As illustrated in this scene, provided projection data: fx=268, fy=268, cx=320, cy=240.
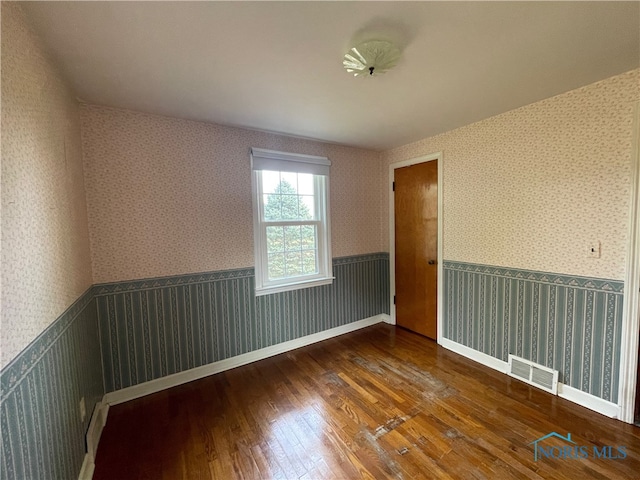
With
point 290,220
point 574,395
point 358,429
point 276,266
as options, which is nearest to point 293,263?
point 276,266

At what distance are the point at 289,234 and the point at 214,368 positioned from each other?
147cm

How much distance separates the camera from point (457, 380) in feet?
7.52

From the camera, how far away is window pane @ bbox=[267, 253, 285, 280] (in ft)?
9.20

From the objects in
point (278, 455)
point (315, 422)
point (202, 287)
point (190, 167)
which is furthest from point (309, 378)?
point (190, 167)

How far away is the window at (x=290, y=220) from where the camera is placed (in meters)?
2.69

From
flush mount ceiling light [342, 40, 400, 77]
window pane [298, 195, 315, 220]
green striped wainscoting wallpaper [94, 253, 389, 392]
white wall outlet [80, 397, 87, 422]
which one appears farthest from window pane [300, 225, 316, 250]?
white wall outlet [80, 397, 87, 422]

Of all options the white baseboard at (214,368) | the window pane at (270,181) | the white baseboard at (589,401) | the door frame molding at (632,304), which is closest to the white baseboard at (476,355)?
the white baseboard at (589,401)

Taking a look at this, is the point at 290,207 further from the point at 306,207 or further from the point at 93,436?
the point at 93,436

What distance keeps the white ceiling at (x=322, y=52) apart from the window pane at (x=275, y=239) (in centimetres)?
111

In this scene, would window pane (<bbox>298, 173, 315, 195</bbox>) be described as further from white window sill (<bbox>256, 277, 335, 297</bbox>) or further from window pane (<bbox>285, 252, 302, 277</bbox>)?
white window sill (<bbox>256, 277, 335, 297</bbox>)

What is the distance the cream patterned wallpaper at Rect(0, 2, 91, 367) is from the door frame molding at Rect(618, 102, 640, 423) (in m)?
3.11

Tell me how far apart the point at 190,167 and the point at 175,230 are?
56cm

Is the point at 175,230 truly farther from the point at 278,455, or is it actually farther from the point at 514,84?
the point at 514,84

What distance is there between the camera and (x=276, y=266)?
2.85 m
